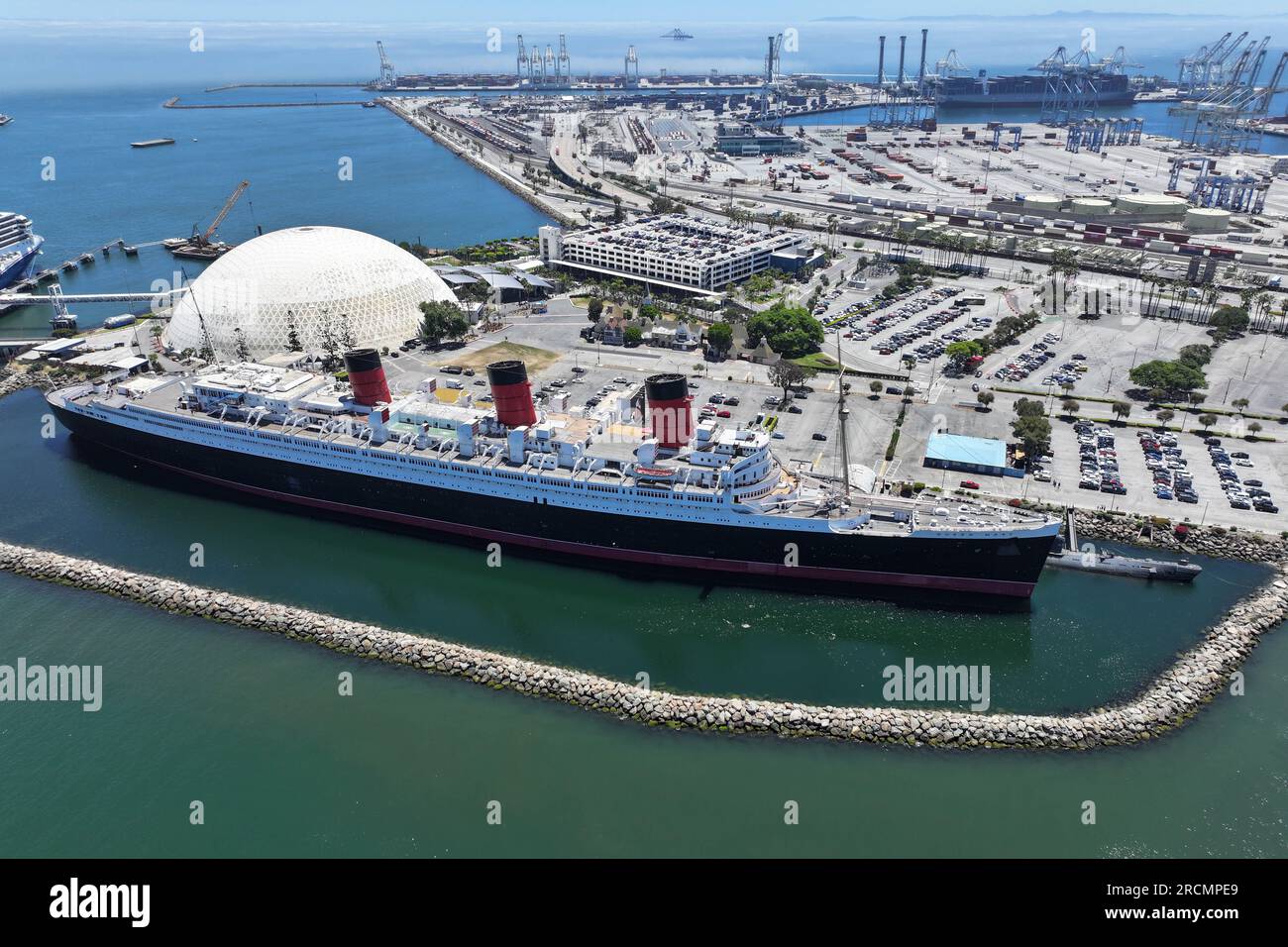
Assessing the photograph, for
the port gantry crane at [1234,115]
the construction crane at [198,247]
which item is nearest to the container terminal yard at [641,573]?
the construction crane at [198,247]

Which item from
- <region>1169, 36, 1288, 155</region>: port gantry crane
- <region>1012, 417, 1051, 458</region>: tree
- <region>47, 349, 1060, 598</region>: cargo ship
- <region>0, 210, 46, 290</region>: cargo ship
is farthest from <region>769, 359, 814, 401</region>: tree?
<region>1169, 36, 1288, 155</region>: port gantry crane

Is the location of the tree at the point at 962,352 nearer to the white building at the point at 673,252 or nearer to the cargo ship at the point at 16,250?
the white building at the point at 673,252

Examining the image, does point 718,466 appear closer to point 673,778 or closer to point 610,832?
point 673,778

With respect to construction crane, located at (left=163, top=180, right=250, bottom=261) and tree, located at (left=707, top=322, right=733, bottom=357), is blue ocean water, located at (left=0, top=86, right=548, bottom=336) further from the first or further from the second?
tree, located at (left=707, top=322, right=733, bottom=357)

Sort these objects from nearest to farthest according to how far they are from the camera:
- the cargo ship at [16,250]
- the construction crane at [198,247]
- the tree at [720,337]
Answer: the tree at [720,337] → the cargo ship at [16,250] → the construction crane at [198,247]

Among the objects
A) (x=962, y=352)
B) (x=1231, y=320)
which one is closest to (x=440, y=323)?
(x=962, y=352)

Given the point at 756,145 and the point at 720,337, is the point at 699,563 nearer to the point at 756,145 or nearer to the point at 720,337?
the point at 720,337
